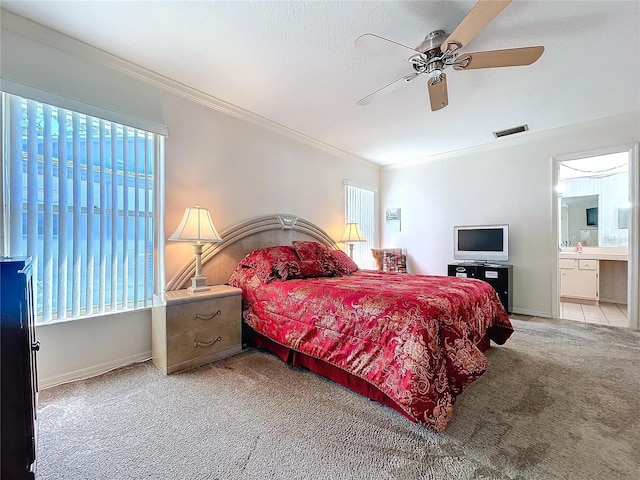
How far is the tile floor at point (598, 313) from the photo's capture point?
3.70 metres

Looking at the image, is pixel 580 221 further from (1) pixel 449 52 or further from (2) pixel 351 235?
(1) pixel 449 52

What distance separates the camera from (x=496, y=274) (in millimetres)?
3947

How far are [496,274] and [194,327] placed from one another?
12.8ft

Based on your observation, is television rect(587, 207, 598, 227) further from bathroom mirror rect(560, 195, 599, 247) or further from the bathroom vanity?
the bathroom vanity

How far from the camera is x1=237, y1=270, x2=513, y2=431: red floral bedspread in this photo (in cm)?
154

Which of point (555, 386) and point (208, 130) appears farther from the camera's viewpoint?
point (208, 130)

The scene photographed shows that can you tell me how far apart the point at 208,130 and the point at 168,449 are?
2766mm

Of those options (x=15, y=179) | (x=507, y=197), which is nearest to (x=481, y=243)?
(x=507, y=197)

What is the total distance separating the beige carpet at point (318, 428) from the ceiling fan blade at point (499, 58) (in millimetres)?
2286

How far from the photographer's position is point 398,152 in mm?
4715

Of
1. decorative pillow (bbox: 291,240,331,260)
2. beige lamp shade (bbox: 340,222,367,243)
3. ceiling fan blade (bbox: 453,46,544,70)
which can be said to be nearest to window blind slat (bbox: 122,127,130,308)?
decorative pillow (bbox: 291,240,331,260)

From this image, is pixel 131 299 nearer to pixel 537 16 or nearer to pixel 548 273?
pixel 537 16

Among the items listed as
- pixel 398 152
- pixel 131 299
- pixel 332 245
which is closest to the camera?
pixel 131 299

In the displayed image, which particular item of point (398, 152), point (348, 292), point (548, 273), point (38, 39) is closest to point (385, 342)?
point (348, 292)
